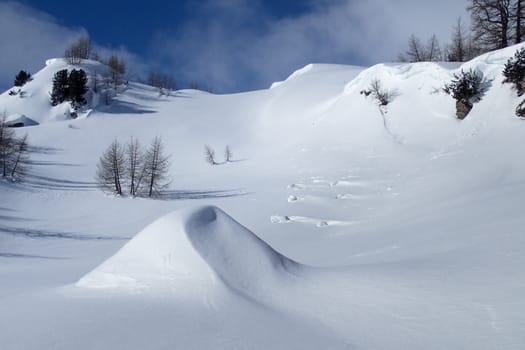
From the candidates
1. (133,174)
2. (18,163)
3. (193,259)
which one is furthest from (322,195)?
(18,163)

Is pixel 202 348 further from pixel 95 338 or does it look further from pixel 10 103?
pixel 10 103


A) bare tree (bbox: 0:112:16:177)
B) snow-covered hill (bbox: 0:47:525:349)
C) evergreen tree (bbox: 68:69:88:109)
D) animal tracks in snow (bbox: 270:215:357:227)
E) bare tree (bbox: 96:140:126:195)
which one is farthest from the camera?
evergreen tree (bbox: 68:69:88:109)

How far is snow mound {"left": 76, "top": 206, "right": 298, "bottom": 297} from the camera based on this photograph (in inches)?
116

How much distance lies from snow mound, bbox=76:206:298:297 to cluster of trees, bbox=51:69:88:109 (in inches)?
1791

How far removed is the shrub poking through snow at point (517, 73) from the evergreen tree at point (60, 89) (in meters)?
46.7

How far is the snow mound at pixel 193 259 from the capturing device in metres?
2.96

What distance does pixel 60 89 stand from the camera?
4112 cm

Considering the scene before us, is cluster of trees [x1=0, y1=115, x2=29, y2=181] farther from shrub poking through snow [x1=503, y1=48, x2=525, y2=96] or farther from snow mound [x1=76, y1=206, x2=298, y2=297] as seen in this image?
shrub poking through snow [x1=503, y1=48, x2=525, y2=96]

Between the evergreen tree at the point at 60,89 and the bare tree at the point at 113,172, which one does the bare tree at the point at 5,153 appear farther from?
the evergreen tree at the point at 60,89

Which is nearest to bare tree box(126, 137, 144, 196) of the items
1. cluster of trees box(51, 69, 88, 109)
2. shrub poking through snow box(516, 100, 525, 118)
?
shrub poking through snow box(516, 100, 525, 118)

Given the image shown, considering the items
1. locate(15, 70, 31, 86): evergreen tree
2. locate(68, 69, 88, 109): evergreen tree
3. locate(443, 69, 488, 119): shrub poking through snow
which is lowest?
locate(443, 69, 488, 119): shrub poking through snow

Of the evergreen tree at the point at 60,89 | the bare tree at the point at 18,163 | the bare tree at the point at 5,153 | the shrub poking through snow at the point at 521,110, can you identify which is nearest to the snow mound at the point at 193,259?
the shrub poking through snow at the point at 521,110

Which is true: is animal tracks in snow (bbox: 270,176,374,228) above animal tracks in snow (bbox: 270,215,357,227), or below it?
above

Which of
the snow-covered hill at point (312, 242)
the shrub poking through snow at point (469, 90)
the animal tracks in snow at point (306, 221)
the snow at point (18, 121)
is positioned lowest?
the animal tracks in snow at point (306, 221)
